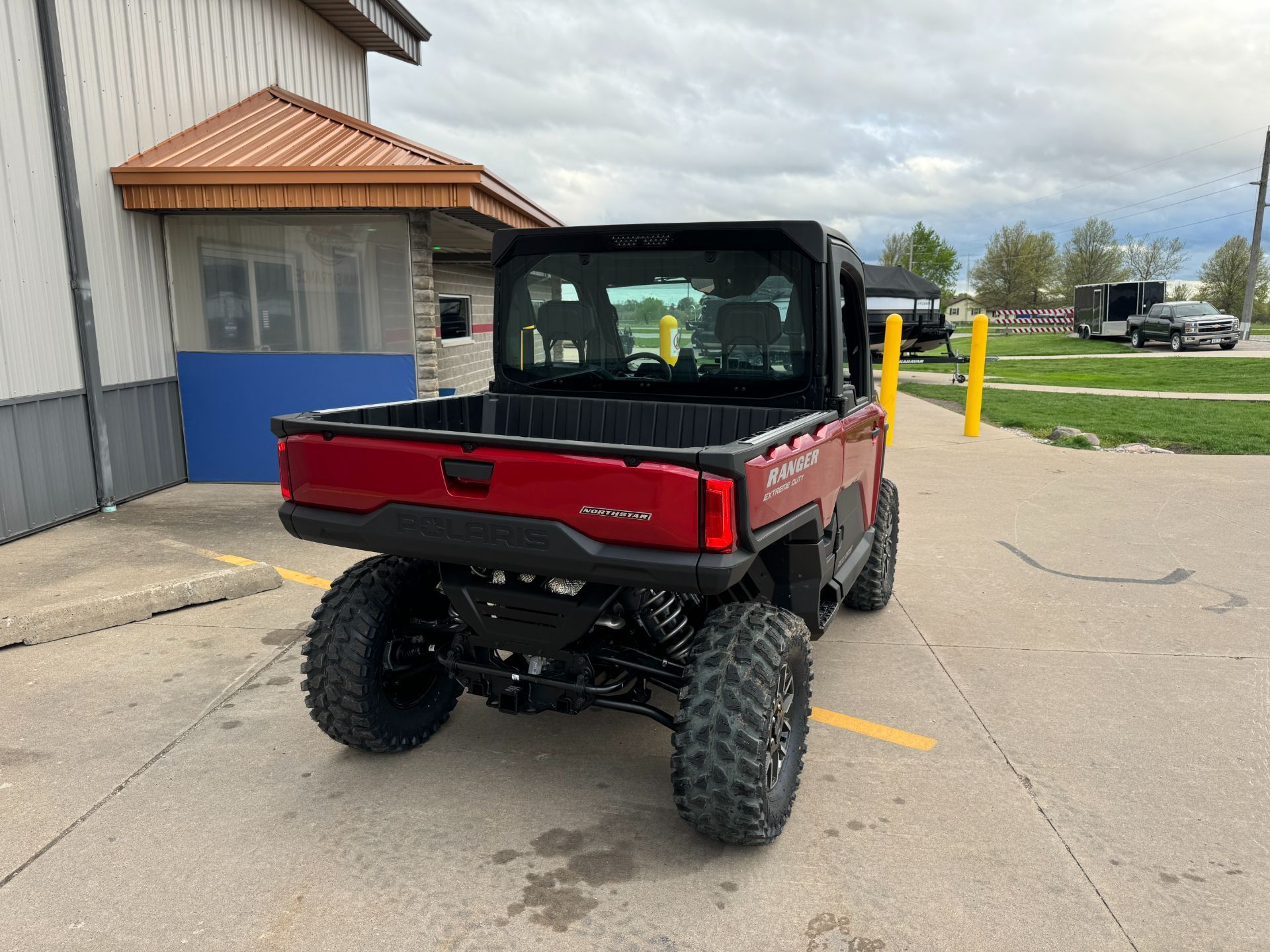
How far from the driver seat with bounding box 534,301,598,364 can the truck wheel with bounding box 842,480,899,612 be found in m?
1.96

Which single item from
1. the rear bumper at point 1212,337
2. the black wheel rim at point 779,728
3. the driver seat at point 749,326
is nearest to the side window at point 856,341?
the driver seat at point 749,326

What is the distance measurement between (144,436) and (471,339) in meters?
5.38

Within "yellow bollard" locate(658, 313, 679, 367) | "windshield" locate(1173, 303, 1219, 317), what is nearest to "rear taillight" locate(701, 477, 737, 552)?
"yellow bollard" locate(658, 313, 679, 367)

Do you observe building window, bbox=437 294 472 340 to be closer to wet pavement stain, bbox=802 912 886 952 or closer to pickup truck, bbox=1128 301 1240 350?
wet pavement stain, bbox=802 912 886 952

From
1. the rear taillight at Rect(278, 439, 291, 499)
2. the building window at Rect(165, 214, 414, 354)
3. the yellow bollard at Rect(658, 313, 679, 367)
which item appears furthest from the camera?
the building window at Rect(165, 214, 414, 354)

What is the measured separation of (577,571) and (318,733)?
1821mm

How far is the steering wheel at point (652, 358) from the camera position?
419cm

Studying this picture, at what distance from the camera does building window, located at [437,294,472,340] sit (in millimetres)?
12077

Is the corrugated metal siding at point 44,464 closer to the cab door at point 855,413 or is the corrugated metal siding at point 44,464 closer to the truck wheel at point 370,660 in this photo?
the truck wheel at point 370,660

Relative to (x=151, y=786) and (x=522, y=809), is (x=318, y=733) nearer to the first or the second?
(x=151, y=786)

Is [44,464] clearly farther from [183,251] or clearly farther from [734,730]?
[734,730]

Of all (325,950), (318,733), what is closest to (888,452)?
(318,733)

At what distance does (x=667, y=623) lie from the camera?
10.9ft

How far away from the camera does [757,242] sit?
12.4ft
